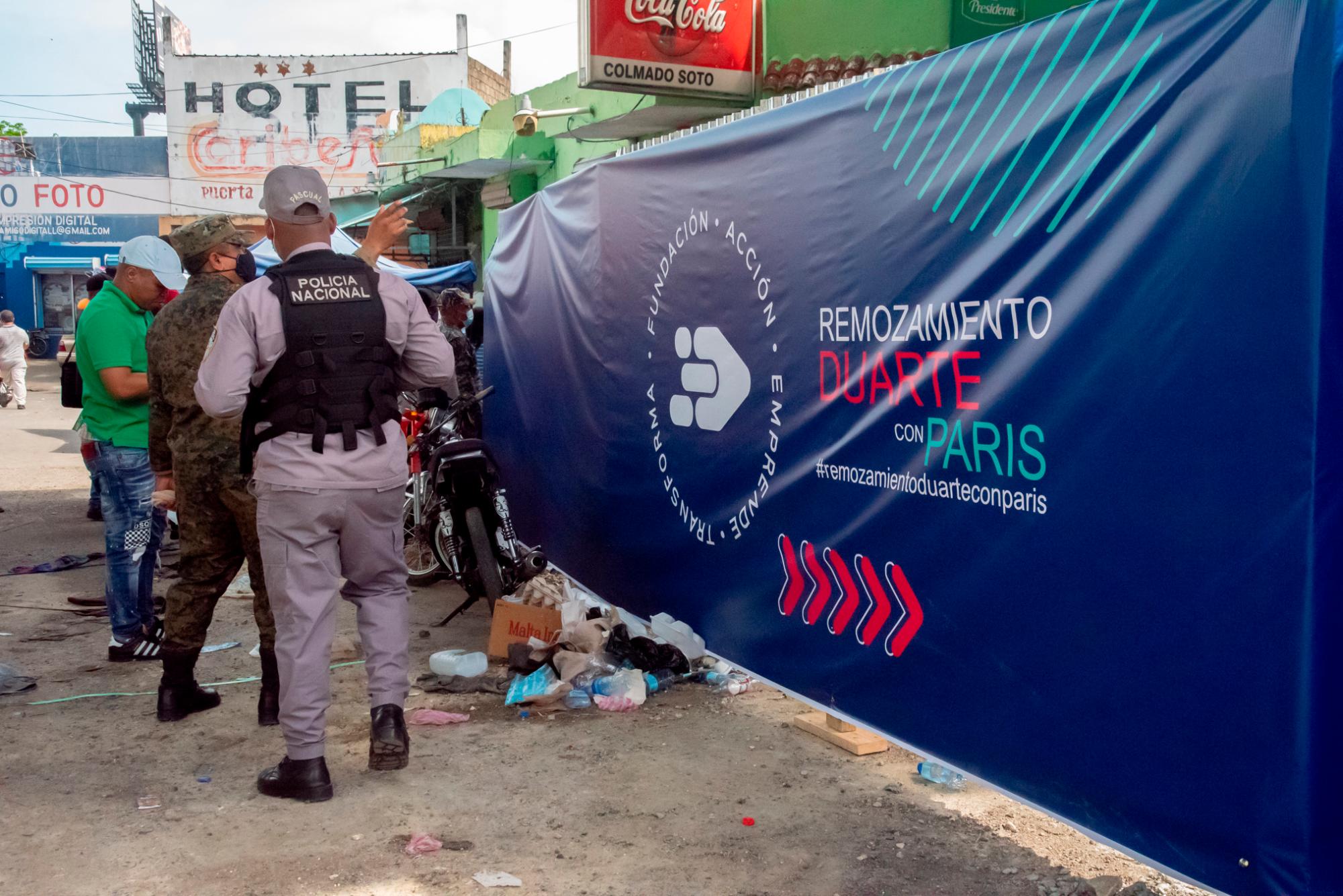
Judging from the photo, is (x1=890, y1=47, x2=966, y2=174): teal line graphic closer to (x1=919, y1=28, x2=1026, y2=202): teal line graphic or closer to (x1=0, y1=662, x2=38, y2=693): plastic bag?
(x1=919, y1=28, x2=1026, y2=202): teal line graphic

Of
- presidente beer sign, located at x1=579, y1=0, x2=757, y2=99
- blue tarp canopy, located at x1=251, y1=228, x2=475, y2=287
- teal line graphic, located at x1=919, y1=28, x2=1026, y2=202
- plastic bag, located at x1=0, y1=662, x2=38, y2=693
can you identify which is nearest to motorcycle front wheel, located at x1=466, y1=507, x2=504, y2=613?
plastic bag, located at x1=0, y1=662, x2=38, y2=693

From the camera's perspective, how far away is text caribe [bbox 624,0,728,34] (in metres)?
10.5

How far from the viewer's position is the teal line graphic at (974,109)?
137 inches

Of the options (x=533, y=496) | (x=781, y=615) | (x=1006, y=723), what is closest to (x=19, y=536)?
(x=533, y=496)

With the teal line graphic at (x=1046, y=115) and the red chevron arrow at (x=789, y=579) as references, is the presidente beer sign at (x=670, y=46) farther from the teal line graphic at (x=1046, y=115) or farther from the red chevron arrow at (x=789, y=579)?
the teal line graphic at (x=1046, y=115)

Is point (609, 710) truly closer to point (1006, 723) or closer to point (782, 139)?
point (1006, 723)

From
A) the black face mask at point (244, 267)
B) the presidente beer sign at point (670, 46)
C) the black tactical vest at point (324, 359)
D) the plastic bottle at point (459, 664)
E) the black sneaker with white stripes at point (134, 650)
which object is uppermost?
the presidente beer sign at point (670, 46)

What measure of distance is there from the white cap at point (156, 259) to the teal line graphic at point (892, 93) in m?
3.54

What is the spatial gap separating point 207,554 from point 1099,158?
367 centimetres

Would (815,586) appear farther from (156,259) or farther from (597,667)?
(156,259)

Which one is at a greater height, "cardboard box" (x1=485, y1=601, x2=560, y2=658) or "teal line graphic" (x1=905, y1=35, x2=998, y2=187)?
"teal line graphic" (x1=905, y1=35, x2=998, y2=187)

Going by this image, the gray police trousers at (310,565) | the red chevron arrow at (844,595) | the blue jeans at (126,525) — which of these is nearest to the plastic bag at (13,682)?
the blue jeans at (126,525)

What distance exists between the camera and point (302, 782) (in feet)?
13.3

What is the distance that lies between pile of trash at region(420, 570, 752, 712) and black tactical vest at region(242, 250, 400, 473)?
158cm
